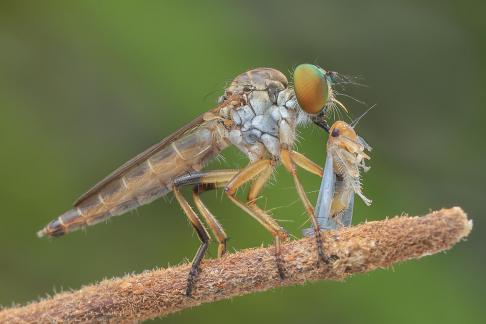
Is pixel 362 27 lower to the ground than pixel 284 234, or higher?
higher

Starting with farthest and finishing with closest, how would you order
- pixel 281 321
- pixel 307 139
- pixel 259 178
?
pixel 307 139 < pixel 281 321 < pixel 259 178

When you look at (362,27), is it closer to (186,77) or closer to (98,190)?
(186,77)

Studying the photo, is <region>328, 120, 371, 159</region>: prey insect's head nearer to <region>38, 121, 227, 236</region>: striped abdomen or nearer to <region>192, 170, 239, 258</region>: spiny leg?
<region>192, 170, 239, 258</region>: spiny leg

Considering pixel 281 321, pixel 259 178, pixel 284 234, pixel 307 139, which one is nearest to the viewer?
pixel 284 234

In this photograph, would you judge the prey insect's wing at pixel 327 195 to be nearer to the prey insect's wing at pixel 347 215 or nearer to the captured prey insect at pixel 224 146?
the prey insect's wing at pixel 347 215

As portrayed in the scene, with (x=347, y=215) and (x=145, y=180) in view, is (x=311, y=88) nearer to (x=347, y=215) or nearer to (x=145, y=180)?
(x=347, y=215)

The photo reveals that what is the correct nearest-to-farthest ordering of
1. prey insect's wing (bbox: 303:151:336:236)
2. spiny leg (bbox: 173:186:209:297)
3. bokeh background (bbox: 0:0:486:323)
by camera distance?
spiny leg (bbox: 173:186:209:297) < prey insect's wing (bbox: 303:151:336:236) < bokeh background (bbox: 0:0:486:323)

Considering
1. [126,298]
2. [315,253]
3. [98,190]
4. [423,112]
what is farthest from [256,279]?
[423,112]

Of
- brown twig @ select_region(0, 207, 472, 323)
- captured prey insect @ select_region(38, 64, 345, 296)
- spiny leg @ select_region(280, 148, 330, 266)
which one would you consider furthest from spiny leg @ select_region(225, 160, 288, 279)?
brown twig @ select_region(0, 207, 472, 323)
